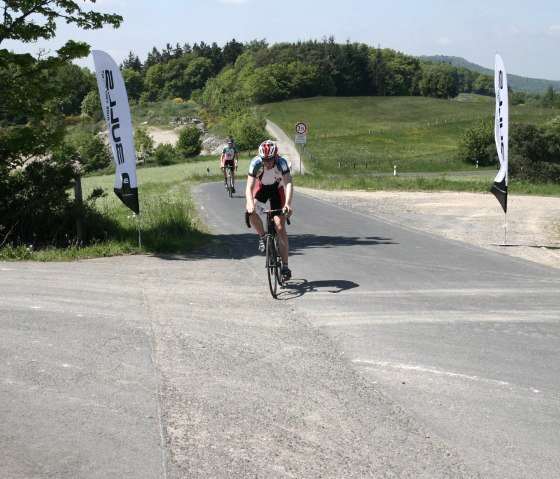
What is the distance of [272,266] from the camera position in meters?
9.45

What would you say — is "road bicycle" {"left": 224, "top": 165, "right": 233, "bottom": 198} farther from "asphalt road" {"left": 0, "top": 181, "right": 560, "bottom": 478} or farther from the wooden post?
"asphalt road" {"left": 0, "top": 181, "right": 560, "bottom": 478}

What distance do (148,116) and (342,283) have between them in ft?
481

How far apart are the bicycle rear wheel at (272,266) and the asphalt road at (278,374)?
0.84 feet

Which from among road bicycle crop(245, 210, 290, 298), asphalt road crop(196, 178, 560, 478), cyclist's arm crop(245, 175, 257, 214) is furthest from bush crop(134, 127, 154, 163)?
road bicycle crop(245, 210, 290, 298)

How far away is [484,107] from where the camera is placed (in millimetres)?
139000

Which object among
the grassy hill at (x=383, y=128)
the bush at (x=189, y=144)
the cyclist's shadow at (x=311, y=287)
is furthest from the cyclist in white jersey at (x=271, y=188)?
the bush at (x=189, y=144)

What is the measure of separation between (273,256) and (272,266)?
0.56 ft

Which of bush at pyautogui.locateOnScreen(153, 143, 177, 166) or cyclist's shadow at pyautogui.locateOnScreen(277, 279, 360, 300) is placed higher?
bush at pyautogui.locateOnScreen(153, 143, 177, 166)

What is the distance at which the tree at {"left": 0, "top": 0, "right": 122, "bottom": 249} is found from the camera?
547 inches

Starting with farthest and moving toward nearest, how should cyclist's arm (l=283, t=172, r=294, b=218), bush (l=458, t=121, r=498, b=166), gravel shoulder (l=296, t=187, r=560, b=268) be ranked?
bush (l=458, t=121, r=498, b=166) < gravel shoulder (l=296, t=187, r=560, b=268) < cyclist's arm (l=283, t=172, r=294, b=218)

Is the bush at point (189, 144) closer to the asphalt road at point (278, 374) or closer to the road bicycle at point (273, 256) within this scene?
the asphalt road at point (278, 374)

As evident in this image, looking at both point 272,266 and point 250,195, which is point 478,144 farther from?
point 272,266

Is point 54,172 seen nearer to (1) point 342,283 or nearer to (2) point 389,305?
(1) point 342,283

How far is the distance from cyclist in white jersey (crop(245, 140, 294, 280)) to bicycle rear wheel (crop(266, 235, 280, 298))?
111 mm
